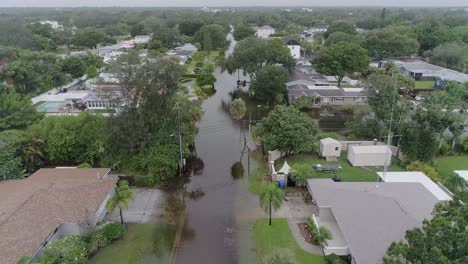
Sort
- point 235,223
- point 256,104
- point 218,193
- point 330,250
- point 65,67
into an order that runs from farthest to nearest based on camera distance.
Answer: point 65,67
point 256,104
point 218,193
point 235,223
point 330,250

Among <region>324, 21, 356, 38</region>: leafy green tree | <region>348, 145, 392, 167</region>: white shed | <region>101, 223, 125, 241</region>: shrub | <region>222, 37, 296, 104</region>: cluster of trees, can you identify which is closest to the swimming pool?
<region>222, 37, 296, 104</region>: cluster of trees

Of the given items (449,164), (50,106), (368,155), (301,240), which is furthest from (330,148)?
(50,106)

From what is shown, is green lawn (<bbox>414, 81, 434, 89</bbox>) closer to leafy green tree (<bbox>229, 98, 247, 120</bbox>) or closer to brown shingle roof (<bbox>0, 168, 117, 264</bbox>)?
leafy green tree (<bbox>229, 98, 247, 120</bbox>)

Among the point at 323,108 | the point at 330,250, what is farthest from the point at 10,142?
the point at 323,108

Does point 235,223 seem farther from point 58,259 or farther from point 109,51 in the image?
point 109,51

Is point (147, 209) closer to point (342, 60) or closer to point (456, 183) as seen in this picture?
point (456, 183)

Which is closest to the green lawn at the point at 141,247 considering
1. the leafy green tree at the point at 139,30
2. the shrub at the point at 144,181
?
the shrub at the point at 144,181
